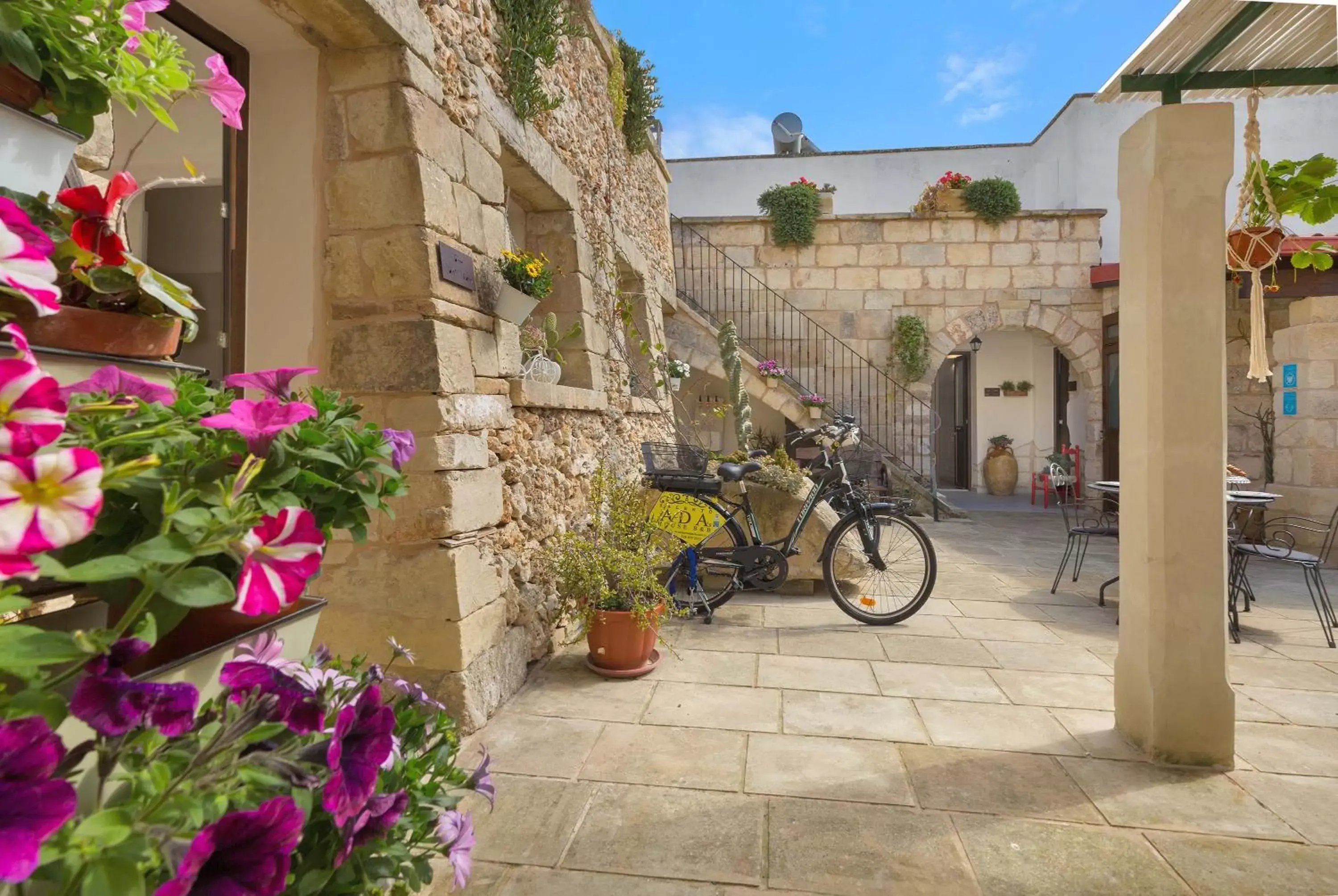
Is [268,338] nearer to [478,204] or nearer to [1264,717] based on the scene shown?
[478,204]

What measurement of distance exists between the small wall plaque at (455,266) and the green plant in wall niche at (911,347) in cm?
812

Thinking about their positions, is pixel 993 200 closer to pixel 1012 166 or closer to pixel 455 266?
pixel 1012 166

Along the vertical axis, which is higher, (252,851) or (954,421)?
(954,421)

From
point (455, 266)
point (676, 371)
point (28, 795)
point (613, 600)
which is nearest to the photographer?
point (28, 795)

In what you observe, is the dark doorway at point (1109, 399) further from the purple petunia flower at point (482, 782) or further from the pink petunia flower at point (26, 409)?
the pink petunia flower at point (26, 409)

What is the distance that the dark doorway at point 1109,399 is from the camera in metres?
8.97

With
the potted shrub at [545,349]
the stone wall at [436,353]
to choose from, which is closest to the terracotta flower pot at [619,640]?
the stone wall at [436,353]

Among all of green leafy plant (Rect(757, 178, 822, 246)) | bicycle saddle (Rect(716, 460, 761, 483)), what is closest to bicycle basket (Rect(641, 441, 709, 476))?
bicycle saddle (Rect(716, 460, 761, 483))

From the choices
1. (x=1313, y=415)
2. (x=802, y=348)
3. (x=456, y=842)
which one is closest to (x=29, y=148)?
(x=456, y=842)

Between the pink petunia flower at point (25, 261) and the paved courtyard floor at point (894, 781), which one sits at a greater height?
the pink petunia flower at point (25, 261)

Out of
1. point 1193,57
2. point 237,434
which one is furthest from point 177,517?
point 1193,57

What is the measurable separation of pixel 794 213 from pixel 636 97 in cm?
461

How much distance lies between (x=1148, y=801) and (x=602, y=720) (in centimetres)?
177

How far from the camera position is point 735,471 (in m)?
3.97
